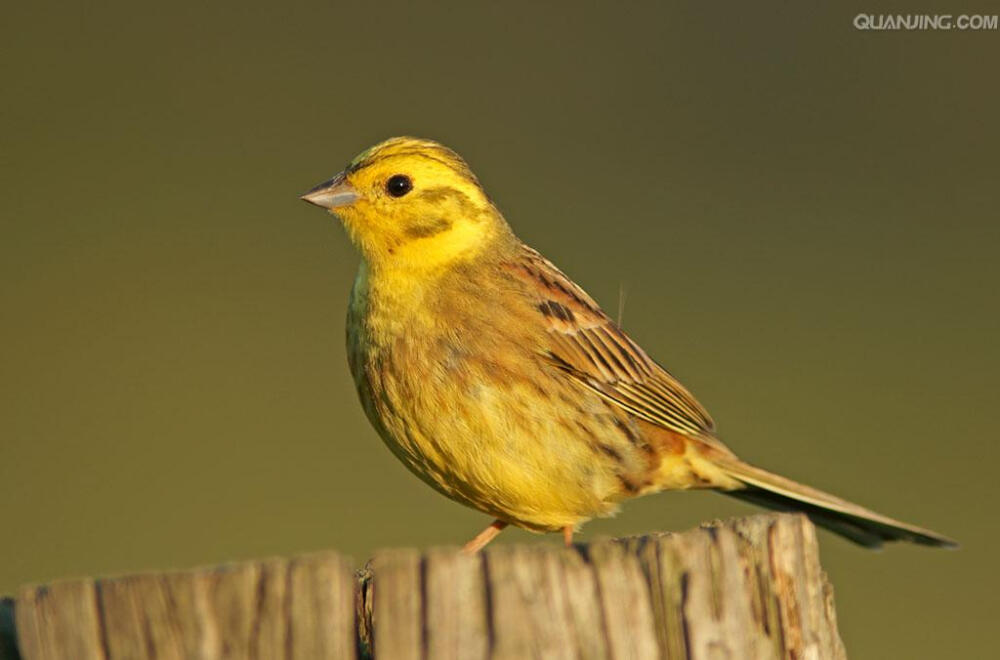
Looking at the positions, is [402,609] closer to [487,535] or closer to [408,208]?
[408,208]

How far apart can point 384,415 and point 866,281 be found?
5377 mm

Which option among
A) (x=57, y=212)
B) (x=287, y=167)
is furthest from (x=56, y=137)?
(x=287, y=167)

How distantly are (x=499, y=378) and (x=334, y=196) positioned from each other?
2.57 feet

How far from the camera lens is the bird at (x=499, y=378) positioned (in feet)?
15.5

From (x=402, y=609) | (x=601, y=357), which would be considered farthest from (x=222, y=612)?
(x=601, y=357)

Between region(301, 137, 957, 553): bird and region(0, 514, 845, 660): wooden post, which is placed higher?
region(301, 137, 957, 553): bird

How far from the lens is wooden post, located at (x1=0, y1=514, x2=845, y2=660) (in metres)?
2.64

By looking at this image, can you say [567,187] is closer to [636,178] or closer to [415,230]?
[636,178]

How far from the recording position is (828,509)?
5.25 m

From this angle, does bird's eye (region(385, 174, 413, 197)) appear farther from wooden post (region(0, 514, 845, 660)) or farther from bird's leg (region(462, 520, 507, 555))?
wooden post (region(0, 514, 845, 660))

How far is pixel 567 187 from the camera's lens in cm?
1010

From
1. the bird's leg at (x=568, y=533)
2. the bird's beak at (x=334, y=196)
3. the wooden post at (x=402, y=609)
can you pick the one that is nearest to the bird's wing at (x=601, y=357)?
the bird's leg at (x=568, y=533)

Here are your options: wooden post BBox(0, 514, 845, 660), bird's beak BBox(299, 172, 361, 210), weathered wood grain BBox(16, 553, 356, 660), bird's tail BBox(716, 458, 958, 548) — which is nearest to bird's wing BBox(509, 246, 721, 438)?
bird's tail BBox(716, 458, 958, 548)

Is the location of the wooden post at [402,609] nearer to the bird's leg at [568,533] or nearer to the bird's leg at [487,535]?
the bird's leg at [568,533]
